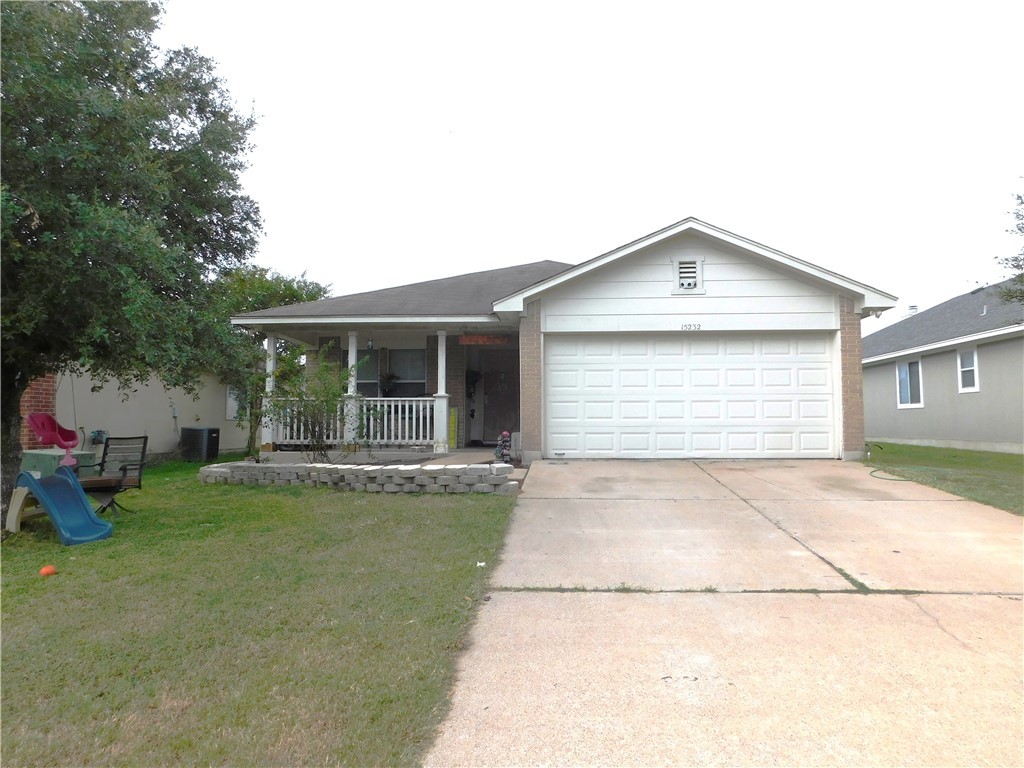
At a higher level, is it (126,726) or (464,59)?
(464,59)

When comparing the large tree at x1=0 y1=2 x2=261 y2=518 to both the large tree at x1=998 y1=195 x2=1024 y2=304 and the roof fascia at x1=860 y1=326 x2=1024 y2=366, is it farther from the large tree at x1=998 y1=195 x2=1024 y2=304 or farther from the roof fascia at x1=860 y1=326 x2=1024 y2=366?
the roof fascia at x1=860 y1=326 x2=1024 y2=366

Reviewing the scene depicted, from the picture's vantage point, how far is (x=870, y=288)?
34.8 ft

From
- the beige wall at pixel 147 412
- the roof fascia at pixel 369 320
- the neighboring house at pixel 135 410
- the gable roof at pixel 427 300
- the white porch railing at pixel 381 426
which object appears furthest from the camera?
the beige wall at pixel 147 412

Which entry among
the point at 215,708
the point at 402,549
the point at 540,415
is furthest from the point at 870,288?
the point at 215,708

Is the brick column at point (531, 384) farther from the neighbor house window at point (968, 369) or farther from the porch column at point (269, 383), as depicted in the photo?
the neighbor house window at point (968, 369)

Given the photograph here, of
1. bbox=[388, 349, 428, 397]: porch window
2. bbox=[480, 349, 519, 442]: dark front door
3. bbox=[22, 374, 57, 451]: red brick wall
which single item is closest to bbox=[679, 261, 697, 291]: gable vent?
bbox=[480, 349, 519, 442]: dark front door

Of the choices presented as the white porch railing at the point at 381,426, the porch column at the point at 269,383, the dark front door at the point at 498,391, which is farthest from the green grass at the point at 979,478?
the porch column at the point at 269,383

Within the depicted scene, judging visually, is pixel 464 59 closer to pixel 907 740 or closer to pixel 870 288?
pixel 870 288

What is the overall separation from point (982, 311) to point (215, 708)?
20321 millimetres

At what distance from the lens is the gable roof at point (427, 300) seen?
1205 cm

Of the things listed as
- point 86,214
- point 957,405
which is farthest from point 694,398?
point 957,405

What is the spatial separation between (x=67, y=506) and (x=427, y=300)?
26.1 feet

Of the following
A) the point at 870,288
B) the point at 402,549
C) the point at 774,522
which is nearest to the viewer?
the point at 402,549

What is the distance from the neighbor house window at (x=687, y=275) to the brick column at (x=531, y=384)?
248 centimetres
